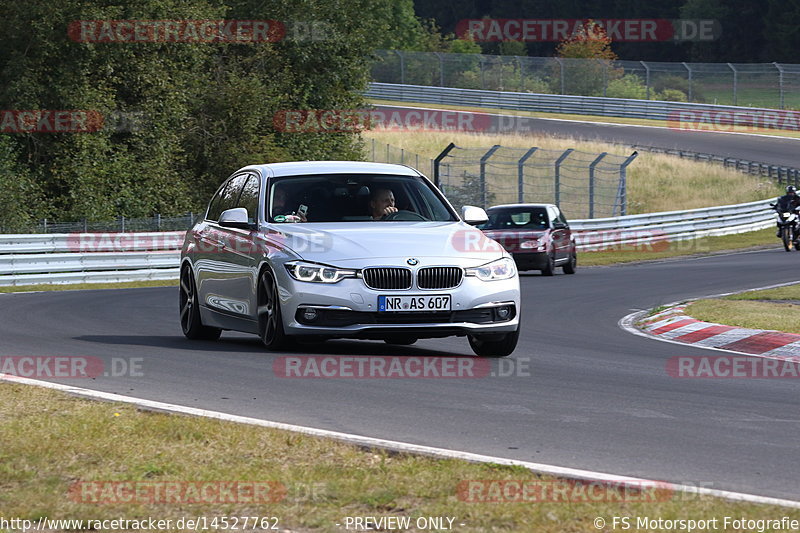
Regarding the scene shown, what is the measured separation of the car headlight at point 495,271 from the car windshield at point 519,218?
1716 centimetres

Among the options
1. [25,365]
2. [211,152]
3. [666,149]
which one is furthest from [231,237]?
[666,149]

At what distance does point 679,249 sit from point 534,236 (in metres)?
11.9

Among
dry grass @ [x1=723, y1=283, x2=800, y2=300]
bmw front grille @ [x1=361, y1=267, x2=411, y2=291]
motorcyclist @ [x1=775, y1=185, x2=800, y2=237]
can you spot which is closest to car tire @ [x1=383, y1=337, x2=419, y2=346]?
bmw front grille @ [x1=361, y1=267, x2=411, y2=291]

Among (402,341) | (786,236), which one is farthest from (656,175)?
(402,341)

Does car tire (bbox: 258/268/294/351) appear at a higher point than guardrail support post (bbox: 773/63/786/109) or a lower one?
higher

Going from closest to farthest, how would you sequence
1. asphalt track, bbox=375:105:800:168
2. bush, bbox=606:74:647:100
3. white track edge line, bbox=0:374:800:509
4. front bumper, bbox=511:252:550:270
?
white track edge line, bbox=0:374:800:509
front bumper, bbox=511:252:550:270
asphalt track, bbox=375:105:800:168
bush, bbox=606:74:647:100

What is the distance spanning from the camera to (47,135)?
35844mm

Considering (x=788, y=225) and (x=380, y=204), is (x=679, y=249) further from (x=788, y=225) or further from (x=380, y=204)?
(x=380, y=204)

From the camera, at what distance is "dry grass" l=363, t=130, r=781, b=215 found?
52.2 meters

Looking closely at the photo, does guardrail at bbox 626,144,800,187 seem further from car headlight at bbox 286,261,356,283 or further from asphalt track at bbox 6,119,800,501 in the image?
car headlight at bbox 286,261,356,283

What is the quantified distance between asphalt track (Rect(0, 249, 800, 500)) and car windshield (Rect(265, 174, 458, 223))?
1.18 meters

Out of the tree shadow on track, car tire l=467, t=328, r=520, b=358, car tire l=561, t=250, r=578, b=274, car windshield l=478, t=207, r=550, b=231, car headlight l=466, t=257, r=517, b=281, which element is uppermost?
car headlight l=466, t=257, r=517, b=281

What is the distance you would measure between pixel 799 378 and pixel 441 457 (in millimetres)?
5102

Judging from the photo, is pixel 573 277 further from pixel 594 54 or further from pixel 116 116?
pixel 594 54
